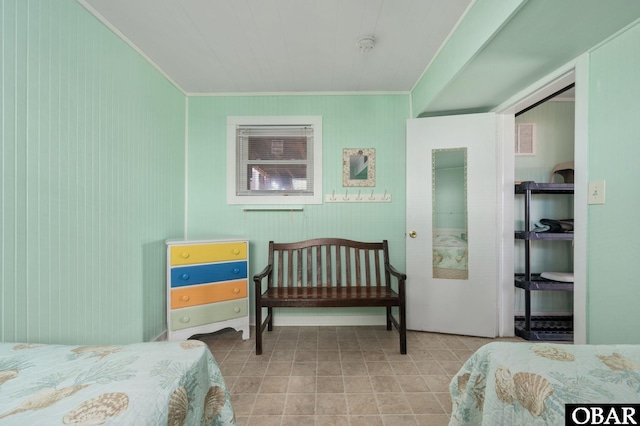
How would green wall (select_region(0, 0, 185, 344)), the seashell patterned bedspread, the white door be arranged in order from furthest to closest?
the white door
green wall (select_region(0, 0, 185, 344))
the seashell patterned bedspread

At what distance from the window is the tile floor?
1.42m

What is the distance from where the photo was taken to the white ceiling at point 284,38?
1729mm

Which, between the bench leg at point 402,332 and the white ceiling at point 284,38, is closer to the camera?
the white ceiling at point 284,38

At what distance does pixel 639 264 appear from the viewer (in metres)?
1.36

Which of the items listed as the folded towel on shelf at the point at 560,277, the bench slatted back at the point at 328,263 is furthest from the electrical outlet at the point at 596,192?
the bench slatted back at the point at 328,263

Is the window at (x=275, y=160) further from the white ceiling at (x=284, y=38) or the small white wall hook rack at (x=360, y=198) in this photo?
the white ceiling at (x=284, y=38)

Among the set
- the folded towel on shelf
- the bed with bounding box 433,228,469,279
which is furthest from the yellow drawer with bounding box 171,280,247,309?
the folded towel on shelf

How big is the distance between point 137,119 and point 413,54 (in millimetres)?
2357

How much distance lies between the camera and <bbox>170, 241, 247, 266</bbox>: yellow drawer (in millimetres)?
2309

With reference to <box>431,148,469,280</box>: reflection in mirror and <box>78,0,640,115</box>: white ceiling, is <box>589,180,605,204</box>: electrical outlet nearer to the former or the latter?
<box>78,0,640,115</box>: white ceiling

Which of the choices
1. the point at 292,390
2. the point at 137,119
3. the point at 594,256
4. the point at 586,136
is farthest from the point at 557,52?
the point at 137,119

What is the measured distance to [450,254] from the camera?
2641mm

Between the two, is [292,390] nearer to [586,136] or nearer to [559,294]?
[586,136]

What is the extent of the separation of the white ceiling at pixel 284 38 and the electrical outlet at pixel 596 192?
136cm
